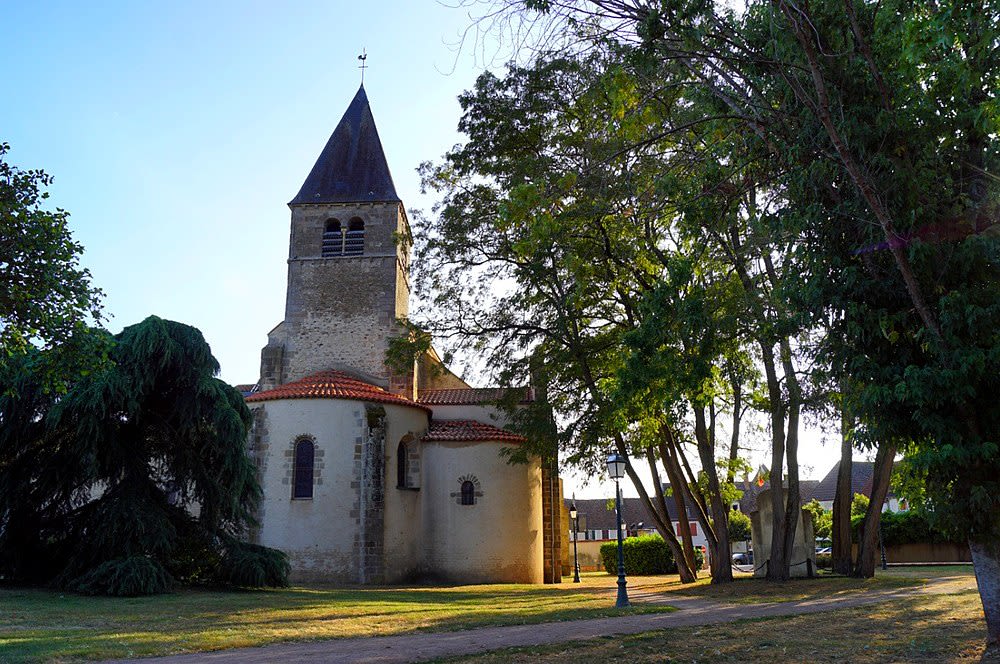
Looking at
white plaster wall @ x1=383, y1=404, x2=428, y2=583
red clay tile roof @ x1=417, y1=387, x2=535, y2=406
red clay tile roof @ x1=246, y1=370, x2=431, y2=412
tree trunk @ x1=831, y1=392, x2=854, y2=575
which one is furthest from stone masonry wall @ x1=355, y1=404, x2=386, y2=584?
tree trunk @ x1=831, y1=392, x2=854, y2=575

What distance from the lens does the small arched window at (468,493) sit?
26406 mm

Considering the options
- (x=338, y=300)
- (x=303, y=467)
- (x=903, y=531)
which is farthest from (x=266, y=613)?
(x=903, y=531)

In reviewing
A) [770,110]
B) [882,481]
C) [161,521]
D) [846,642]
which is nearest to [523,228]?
[770,110]

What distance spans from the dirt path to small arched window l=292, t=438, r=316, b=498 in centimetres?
1307

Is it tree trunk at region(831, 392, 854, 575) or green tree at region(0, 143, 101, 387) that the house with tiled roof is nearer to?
tree trunk at region(831, 392, 854, 575)

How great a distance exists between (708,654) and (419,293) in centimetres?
1489

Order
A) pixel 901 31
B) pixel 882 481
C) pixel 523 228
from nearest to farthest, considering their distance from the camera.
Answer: pixel 901 31 < pixel 523 228 < pixel 882 481

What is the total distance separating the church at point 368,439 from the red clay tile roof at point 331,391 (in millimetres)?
57

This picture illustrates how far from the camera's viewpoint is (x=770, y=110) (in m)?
9.27

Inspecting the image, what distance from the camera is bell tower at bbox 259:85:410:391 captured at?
29016 millimetres

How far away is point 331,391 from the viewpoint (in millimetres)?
24875

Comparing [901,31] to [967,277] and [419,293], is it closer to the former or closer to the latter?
[967,277]

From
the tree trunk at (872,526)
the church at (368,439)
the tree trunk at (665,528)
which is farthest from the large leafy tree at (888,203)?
the church at (368,439)

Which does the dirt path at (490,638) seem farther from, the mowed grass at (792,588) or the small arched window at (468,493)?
the small arched window at (468,493)
